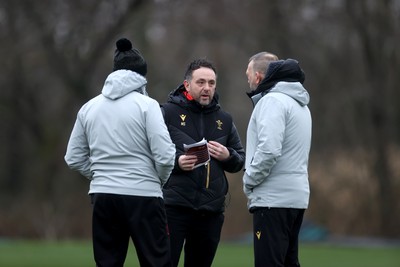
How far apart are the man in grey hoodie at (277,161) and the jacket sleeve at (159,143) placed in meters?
0.62

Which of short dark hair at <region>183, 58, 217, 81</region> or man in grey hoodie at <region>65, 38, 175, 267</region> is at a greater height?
short dark hair at <region>183, 58, 217, 81</region>

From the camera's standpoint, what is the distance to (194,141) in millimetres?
7004

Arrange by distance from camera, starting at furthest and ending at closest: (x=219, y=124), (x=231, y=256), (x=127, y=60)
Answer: (x=231, y=256), (x=219, y=124), (x=127, y=60)

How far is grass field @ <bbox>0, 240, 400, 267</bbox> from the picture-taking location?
14.5m

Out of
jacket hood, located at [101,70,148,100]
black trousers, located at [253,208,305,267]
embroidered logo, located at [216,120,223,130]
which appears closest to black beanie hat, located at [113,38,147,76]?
jacket hood, located at [101,70,148,100]

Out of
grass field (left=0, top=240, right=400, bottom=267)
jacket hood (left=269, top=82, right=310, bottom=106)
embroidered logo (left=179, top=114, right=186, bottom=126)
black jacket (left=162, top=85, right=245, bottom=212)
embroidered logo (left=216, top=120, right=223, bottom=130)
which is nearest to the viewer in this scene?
jacket hood (left=269, top=82, right=310, bottom=106)

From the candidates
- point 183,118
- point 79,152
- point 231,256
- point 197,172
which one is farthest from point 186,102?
point 231,256

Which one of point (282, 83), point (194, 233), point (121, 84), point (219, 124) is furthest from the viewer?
point (219, 124)

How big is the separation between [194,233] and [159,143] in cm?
100

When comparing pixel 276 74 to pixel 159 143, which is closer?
pixel 159 143

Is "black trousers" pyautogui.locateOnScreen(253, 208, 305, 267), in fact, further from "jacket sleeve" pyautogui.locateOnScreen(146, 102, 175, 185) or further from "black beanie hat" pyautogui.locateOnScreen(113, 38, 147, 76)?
"black beanie hat" pyautogui.locateOnScreen(113, 38, 147, 76)

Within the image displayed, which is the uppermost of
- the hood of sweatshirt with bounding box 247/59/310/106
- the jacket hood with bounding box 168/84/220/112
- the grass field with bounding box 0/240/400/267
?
the hood of sweatshirt with bounding box 247/59/310/106

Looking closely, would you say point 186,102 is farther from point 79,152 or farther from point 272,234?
point 272,234

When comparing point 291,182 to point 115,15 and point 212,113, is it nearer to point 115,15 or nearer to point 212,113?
point 212,113
